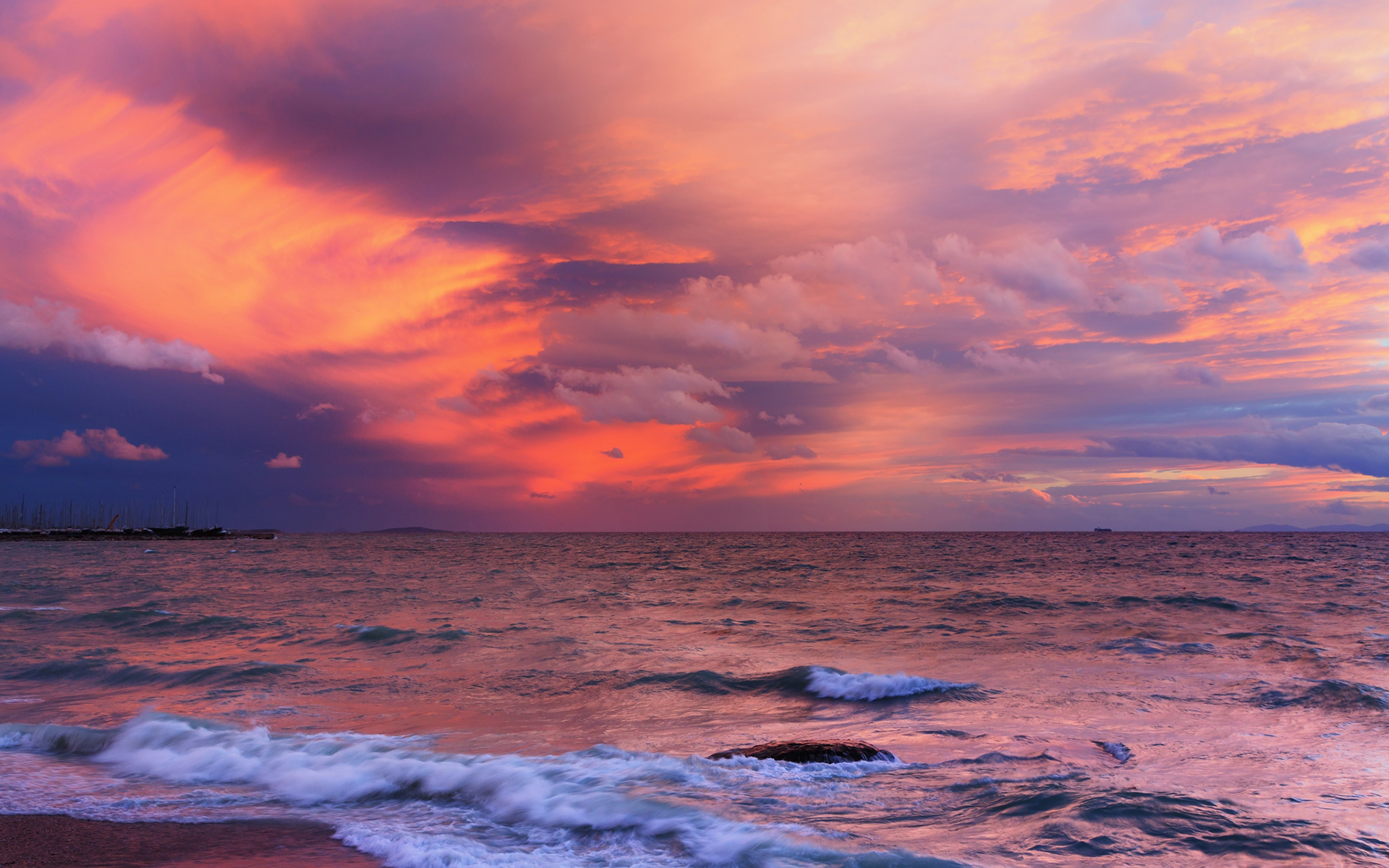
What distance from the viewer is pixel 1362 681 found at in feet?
57.6

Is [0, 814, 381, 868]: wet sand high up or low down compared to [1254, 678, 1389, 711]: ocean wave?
up

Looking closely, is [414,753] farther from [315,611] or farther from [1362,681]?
[315,611]

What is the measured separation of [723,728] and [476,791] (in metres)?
5.34

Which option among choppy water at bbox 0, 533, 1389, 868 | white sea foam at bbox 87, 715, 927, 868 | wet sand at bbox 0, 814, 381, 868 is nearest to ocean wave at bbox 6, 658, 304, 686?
choppy water at bbox 0, 533, 1389, 868

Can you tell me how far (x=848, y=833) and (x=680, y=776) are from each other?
3.09 meters

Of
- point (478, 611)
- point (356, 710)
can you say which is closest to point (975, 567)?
point (478, 611)

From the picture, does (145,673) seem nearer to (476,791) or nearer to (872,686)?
(476,791)

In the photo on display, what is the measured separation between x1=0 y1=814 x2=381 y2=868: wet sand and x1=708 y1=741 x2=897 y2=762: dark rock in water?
19.0 feet

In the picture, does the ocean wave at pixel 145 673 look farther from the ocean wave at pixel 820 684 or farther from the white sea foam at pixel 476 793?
the ocean wave at pixel 820 684

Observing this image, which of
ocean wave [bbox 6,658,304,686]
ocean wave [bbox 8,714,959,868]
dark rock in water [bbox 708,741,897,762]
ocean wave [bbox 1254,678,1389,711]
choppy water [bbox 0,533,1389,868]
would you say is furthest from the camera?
ocean wave [bbox 6,658,304,686]

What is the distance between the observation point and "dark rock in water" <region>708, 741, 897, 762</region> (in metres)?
11.7

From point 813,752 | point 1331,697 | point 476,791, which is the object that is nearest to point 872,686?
point 813,752

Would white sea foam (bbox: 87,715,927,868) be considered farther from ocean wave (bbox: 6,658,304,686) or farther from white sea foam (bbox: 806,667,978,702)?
white sea foam (bbox: 806,667,978,702)

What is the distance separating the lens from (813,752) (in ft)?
38.8
